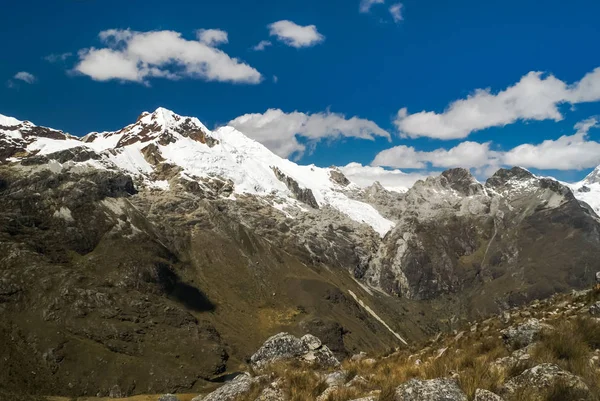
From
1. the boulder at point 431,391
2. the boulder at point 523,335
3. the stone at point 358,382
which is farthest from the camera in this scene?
the boulder at point 523,335

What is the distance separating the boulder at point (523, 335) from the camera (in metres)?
17.0

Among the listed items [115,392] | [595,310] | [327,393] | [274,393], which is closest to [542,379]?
[327,393]

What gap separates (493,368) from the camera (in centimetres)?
1267

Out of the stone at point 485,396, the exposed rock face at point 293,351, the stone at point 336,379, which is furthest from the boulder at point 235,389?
the stone at point 485,396

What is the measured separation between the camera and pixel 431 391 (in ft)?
37.2

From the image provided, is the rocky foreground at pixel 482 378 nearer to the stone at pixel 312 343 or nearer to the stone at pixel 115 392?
the stone at pixel 312 343

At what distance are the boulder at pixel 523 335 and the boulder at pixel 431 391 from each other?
681cm

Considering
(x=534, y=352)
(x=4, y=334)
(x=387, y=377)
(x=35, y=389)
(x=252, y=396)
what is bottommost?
(x=35, y=389)

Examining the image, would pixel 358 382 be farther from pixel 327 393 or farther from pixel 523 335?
pixel 523 335

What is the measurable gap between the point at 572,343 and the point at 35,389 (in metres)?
192

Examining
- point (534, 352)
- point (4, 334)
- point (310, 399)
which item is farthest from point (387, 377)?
point (4, 334)

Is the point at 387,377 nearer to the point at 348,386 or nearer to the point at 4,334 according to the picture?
the point at 348,386

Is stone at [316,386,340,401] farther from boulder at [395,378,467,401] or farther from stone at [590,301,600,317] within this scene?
stone at [590,301,600,317]

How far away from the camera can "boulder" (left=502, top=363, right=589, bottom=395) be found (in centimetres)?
1046
